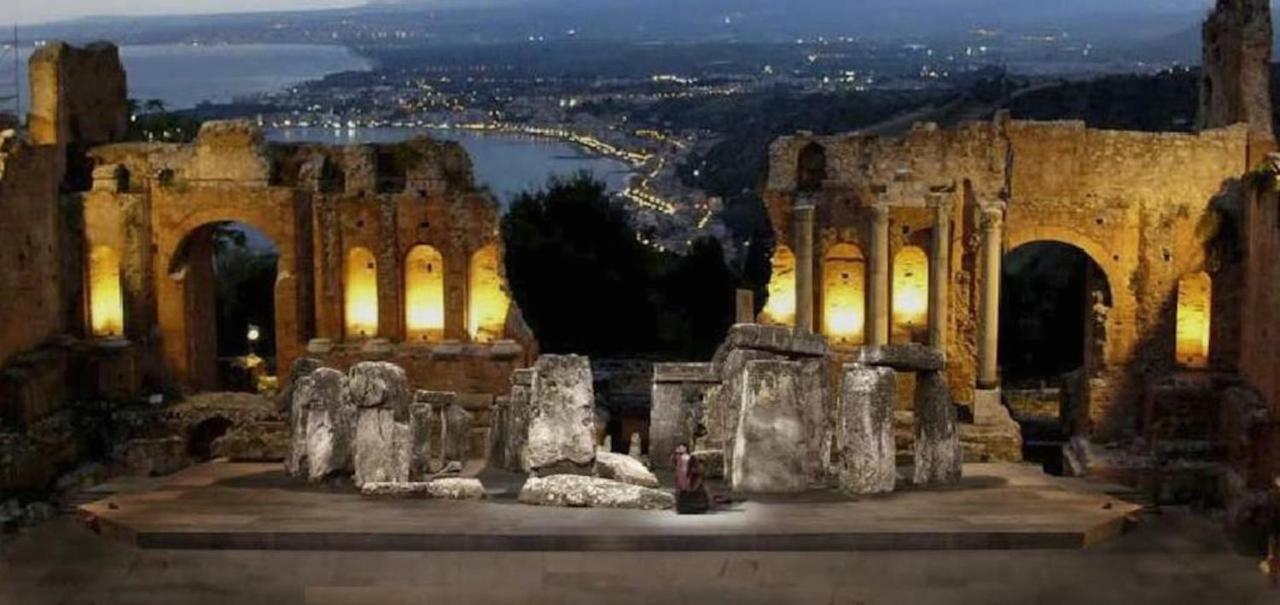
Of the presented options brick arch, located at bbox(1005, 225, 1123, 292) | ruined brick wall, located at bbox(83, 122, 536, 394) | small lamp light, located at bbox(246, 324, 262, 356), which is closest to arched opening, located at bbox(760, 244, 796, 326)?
brick arch, located at bbox(1005, 225, 1123, 292)

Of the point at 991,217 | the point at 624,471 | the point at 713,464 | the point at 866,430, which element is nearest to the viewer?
the point at 866,430

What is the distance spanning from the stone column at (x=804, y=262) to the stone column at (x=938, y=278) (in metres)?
2.01

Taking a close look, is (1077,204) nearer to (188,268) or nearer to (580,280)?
(188,268)

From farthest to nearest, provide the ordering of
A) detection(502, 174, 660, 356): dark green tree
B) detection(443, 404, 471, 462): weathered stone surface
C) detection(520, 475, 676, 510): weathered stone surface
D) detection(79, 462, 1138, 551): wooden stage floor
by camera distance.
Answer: detection(502, 174, 660, 356): dark green tree, detection(443, 404, 471, 462): weathered stone surface, detection(520, 475, 676, 510): weathered stone surface, detection(79, 462, 1138, 551): wooden stage floor

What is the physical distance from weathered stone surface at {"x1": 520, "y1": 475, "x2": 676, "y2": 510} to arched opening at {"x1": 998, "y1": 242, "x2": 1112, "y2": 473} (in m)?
10.9

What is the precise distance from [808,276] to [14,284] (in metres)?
13.1

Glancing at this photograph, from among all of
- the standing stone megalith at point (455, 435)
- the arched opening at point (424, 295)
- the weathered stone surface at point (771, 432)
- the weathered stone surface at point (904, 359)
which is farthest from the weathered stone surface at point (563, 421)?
the arched opening at point (424, 295)

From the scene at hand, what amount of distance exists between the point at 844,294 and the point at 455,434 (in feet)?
27.2

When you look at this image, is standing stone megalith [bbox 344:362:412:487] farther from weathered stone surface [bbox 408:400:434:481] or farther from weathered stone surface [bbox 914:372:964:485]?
weathered stone surface [bbox 914:372:964:485]

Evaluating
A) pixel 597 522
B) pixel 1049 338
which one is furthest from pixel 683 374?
pixel 1049 338

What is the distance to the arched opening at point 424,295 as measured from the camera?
31688 millimetres

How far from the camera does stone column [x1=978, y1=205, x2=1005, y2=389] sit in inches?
1148

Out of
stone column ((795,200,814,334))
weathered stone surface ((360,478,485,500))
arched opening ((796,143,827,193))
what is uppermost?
arched opening ((796,143,827,193))

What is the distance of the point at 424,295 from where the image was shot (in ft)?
105
